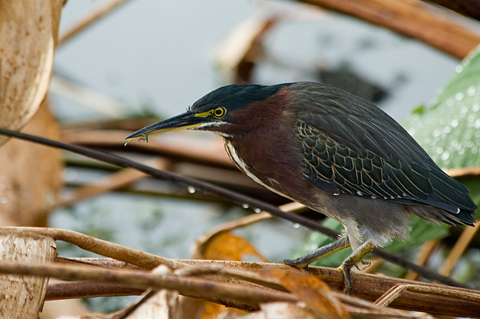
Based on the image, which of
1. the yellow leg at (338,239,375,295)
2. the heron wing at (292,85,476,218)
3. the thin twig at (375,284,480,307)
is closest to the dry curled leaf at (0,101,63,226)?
the heron wing at (292,85,476,218)

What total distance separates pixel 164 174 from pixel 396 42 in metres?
3.08

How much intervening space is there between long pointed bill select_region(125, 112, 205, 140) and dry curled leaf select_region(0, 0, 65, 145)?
0.28 metres

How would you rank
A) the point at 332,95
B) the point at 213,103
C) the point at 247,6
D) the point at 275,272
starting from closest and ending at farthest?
1. the point at 275,272
2. the point at 213,103
3. the point at 332,95
4. the point at 247,6

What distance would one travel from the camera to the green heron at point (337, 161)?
1.51m

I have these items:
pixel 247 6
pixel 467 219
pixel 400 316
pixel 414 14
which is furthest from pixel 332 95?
pixel 247 6

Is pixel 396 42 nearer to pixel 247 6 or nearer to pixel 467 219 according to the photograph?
pixel 247 6

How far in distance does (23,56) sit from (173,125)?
434 millimetres

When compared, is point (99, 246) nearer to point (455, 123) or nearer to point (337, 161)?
point (337, 161)

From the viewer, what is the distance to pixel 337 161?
1.54 metres

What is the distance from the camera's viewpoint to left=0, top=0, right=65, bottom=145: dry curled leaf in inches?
53.2

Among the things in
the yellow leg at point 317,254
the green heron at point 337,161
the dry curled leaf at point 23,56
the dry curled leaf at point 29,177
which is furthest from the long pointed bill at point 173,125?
the dry curled leaf at point 29,177

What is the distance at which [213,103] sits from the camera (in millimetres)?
1500

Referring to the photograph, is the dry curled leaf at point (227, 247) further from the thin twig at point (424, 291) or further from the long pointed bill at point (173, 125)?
the thin twig at point (424, 291)

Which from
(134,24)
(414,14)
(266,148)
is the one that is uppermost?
(134,24)
